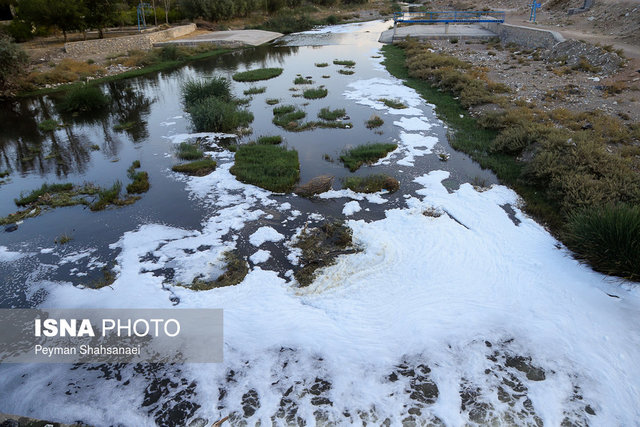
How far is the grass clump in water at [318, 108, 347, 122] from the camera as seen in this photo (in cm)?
1811

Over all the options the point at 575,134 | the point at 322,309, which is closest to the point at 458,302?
Result: the point at 322,309

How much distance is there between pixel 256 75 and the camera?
90.0 feet

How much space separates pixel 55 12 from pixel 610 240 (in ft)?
136

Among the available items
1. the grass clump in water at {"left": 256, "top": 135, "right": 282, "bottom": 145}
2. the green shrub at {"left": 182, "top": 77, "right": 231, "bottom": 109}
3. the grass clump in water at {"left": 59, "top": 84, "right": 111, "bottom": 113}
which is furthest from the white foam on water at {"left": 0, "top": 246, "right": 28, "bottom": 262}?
the grass clump in water at {"left": 59, "top": 84, "right": 111, "bottom": 113}

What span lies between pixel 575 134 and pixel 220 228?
12.1 m

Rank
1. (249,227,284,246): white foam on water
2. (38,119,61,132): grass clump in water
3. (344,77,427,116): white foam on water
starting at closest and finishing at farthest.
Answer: (249,227,284,246): white foam on water
(38,119,61,132): grass clump in water
(344,77,427,116): white foam on water

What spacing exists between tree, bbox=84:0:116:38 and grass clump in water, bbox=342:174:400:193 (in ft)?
118

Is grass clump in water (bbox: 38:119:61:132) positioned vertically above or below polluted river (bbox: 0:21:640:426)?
above

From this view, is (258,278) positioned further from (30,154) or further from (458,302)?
(30,154)

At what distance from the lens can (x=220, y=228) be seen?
9.99 metres

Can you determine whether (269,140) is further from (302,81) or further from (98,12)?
(98,12)

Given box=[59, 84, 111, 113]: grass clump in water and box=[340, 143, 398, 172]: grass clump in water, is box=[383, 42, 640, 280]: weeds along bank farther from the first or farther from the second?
box=[59, 84, 111, 113]: grass clump in water

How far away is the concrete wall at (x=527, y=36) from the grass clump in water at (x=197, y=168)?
26.1 m

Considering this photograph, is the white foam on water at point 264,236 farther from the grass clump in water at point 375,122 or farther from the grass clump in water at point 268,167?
the grass clump in water at point 375,122
